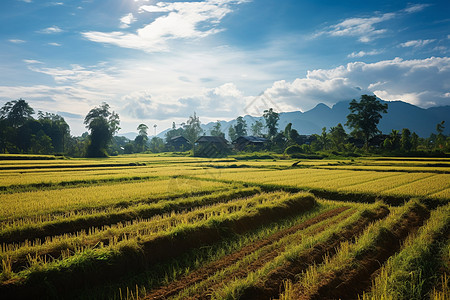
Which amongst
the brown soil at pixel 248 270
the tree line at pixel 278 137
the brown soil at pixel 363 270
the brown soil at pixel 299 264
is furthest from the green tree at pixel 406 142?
the brown soil at pixel 248 270

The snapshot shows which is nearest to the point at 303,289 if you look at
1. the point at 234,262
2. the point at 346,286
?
the point at 346,286

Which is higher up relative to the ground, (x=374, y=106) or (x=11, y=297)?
(x=374, y=106)

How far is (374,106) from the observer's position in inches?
2355

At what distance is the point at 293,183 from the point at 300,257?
43.1ft

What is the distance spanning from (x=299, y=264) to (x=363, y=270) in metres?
1.51

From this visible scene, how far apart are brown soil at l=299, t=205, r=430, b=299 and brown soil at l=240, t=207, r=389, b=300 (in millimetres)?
741

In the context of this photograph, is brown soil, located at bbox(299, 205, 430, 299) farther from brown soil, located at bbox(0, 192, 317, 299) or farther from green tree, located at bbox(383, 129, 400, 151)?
green tree, located at bbox(383, 129, 400, 151)

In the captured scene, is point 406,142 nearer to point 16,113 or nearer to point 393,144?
point 393,144

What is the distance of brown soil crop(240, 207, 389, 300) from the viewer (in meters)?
5.44

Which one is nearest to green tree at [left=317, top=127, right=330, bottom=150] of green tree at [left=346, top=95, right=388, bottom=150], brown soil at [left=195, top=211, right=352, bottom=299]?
green tree at [left=346, top=95, right=388, bottom=150]

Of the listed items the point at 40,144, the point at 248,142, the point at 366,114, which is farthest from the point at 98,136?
the point at 366,114

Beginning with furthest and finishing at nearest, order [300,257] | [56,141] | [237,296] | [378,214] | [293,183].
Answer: [56,141], [293,183], [378,214], [300,257], [237,296]

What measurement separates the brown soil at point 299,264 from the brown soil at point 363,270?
2.43ft

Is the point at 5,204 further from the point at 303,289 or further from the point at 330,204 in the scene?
the point at 330,204
